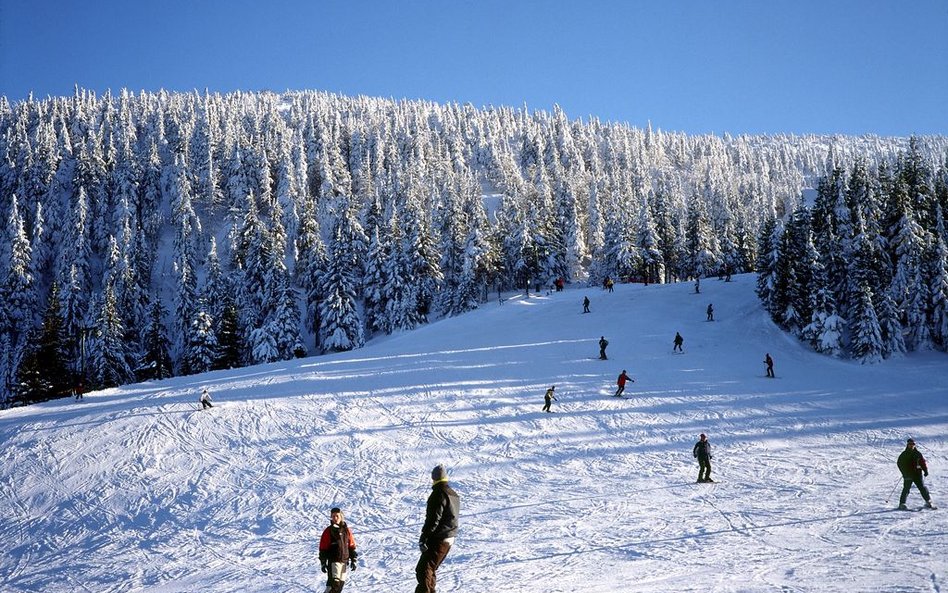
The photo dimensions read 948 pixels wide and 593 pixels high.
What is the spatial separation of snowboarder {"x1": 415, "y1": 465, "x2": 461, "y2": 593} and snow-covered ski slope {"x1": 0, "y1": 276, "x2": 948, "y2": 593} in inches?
146

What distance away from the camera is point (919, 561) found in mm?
9328

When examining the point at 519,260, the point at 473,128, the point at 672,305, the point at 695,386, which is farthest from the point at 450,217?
the point at 473,128

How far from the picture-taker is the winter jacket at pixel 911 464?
1280 centimetres

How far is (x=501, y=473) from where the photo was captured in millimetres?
19125

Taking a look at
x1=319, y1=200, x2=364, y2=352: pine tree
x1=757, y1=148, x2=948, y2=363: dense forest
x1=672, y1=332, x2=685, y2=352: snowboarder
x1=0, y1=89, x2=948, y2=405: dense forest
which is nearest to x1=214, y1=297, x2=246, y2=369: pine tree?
x1=0, y1=89, x2=948, y2=405: dense forest

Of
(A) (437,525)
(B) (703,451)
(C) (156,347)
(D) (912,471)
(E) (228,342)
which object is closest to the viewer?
(A) (437,525)

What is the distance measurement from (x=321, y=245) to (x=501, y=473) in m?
49.0

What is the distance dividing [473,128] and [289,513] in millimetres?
177996

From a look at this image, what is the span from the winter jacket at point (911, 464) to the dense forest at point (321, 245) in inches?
1116

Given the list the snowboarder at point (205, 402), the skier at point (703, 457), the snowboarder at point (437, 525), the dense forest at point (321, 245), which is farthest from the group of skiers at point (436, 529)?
the dense forest at point (321, 245)

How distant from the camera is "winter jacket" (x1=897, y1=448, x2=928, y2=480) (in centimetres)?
1280

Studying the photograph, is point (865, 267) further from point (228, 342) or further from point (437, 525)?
point (228, 342)

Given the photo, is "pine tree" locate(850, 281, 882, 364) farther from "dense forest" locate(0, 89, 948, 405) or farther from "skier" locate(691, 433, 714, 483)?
"skier" locate(691, 433, 714, 483)

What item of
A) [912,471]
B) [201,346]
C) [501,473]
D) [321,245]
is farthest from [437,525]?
[321,245]
